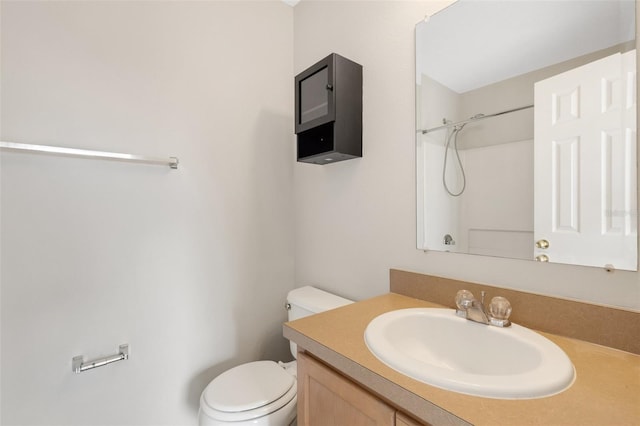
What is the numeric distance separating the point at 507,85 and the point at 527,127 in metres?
0.16

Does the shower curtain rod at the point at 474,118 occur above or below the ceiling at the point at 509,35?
below

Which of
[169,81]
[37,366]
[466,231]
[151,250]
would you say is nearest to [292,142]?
[169,81]

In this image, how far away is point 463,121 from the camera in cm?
99

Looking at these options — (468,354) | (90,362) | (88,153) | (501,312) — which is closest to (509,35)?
(501,312)

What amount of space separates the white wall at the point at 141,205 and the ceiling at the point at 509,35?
956mm

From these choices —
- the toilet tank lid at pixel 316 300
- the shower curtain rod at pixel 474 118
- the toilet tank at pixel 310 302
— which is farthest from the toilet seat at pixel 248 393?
the shower curtain rod at pixel 474 118

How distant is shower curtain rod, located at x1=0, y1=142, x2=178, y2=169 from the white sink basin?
1.10 metres

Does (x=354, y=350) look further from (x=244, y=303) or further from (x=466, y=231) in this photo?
(x=244, y=303)

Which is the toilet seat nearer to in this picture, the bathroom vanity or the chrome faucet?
the bathroom vanity

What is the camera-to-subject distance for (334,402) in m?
0.68

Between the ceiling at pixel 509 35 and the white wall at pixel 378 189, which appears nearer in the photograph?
the ceiling at pixel 509 35

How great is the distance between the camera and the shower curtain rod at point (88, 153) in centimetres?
95

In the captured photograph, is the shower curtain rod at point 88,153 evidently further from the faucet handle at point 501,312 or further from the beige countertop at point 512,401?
the faucet handle at point 501,312

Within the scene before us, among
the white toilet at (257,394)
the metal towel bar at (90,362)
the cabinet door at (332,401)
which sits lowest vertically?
the white toilet at (257,394)
